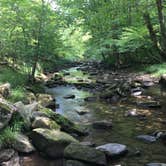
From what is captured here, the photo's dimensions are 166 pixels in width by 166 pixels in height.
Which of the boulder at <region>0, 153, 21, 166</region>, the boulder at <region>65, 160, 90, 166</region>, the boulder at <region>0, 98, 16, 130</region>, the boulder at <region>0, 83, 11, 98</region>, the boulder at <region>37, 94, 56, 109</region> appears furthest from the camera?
the boulder at <region>37, 94, 56, 109</region>

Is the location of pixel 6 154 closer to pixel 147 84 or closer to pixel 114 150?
pixel 114 150

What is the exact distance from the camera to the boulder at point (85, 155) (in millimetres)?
6418

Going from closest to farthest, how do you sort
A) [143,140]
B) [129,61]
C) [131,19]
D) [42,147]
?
[42,147] → [143,140] → [131,19] → [129,61]

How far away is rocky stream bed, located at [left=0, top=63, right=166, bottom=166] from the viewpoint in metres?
6.77

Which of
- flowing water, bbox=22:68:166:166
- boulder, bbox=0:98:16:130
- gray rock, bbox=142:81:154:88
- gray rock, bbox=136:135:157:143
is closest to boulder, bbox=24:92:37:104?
flowing water, bbox=22:68:166:166

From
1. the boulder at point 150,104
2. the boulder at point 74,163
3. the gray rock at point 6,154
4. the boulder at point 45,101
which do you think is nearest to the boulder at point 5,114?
the gray rock at point 6,154

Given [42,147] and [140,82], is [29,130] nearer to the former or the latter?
[42,147]

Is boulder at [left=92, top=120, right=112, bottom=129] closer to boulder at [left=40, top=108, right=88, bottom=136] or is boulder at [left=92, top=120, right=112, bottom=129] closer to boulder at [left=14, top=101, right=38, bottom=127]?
boulder at [left=40, top=108, right=88, bottom=136]

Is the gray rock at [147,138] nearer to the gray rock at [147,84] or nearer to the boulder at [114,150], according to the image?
the boulder at [114,150]

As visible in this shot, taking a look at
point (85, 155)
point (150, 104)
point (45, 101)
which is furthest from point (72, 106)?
point (85, 155)

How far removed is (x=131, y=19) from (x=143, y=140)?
17986 millimetres

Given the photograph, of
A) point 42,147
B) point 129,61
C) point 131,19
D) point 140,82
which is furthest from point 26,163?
point 129,61

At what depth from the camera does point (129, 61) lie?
97.8ft

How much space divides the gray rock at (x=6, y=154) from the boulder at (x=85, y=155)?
3.94 ft
